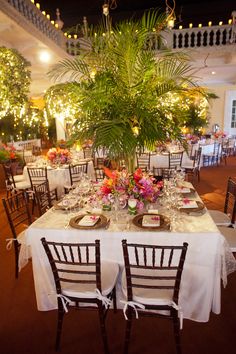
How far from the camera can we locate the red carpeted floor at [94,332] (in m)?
2.11

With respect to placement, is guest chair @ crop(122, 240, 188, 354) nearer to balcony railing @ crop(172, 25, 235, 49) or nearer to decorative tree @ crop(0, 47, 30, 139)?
decorative tree @ crop(0, 47, 30, 139)

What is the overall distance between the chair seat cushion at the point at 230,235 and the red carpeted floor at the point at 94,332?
0.54 metres

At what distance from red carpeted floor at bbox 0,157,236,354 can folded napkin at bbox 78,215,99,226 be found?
2.87 feet

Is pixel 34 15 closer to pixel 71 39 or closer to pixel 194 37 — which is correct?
pixel 71 39

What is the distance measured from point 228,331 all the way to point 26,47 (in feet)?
21.3

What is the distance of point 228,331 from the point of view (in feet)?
7.32

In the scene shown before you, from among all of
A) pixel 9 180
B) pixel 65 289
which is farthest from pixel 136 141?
pixel 9 180

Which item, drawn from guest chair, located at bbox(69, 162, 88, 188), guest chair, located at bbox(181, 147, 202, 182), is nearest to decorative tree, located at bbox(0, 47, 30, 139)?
guest chair, located at bbox(69, 162, 88, 188)

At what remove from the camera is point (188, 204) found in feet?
9.02

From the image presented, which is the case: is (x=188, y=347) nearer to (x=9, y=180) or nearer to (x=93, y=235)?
(x=93, y=235)

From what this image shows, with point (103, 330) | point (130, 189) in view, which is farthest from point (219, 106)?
point (103, 330)

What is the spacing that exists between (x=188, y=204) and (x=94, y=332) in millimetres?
1508

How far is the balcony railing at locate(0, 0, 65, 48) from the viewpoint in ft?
16.3

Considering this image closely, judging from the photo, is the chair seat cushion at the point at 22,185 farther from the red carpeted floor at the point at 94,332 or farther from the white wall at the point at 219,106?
the white wall at the point at 219,106
